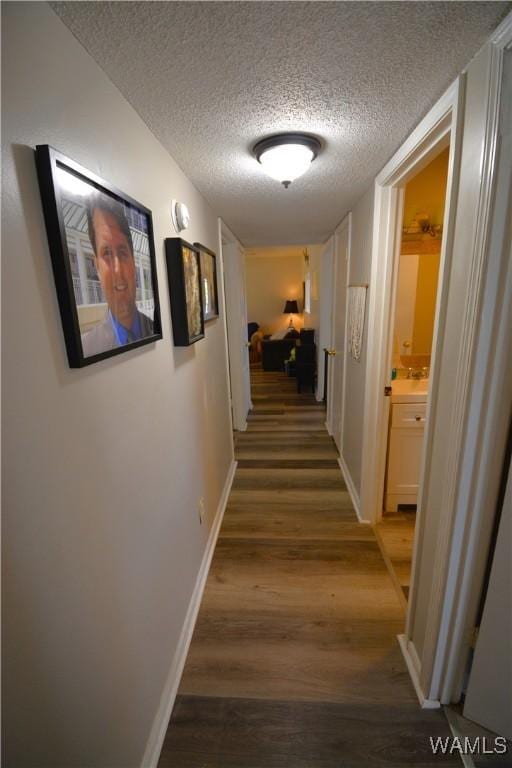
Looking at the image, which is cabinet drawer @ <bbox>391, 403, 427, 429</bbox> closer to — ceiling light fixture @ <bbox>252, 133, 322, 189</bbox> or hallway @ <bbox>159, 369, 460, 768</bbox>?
hallway @ <bbox>159, 369, 460, 768</bbox>

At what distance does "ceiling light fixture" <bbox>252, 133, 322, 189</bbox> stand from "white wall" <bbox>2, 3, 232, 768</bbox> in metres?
0.43

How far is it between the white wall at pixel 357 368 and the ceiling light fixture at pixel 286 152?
77cm

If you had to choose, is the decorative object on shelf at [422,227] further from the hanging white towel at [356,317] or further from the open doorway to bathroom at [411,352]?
the hanging white towel at [356,317]

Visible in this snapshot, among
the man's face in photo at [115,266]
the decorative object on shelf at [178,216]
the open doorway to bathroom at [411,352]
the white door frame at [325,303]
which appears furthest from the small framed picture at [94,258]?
the white door frame at [325,303]

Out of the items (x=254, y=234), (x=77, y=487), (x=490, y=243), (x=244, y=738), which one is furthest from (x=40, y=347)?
(x=254, y=234)

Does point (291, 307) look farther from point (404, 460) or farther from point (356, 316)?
point (404, 460)

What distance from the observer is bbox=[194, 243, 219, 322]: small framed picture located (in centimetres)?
184

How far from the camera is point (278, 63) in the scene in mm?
829

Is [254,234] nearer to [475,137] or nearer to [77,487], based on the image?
[475,137]

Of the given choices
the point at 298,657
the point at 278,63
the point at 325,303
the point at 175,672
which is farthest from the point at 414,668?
the point at 325,303

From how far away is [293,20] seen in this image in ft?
2.29

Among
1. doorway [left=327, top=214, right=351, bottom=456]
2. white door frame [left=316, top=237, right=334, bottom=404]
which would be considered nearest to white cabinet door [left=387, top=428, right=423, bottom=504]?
doorway [left=327, top=214, right=351, bottom=456]

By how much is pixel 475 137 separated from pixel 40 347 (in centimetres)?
121

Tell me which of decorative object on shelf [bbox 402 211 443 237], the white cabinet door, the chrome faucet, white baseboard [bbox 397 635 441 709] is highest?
decorative object on shelf [bbox 402 211 443 237]
